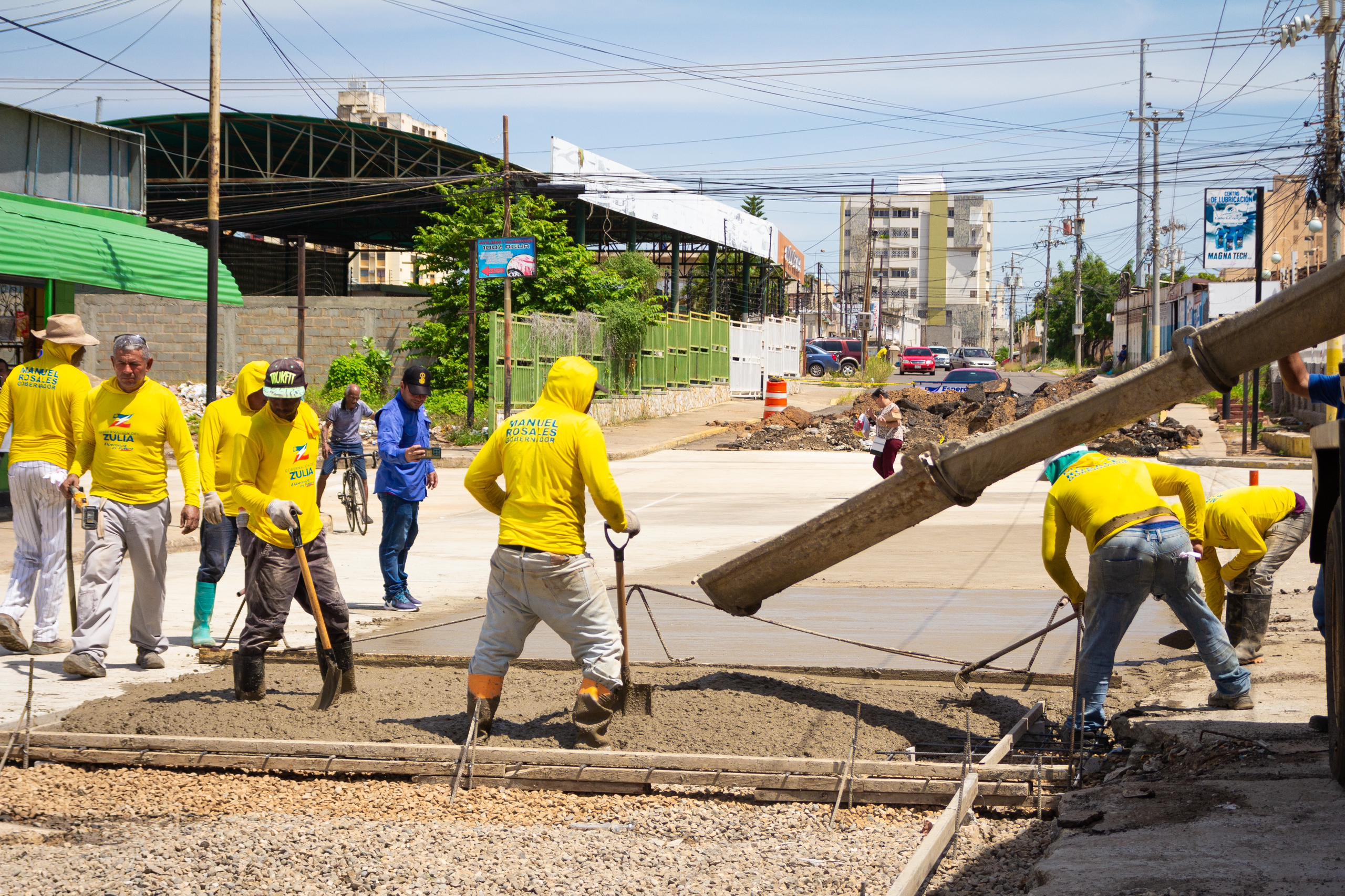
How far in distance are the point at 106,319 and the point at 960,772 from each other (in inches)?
1320

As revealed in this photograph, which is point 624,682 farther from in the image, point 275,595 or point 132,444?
point 132,444

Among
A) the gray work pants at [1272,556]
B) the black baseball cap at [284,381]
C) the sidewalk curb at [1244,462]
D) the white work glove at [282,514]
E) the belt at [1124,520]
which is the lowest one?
the sidewalk curb at [1244,462]

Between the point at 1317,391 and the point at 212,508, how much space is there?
630 centimetres

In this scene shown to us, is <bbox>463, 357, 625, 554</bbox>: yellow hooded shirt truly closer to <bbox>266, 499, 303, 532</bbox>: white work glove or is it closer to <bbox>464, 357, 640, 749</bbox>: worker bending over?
<bbox>464, 357, 640, 749</bbox>: worker bending over

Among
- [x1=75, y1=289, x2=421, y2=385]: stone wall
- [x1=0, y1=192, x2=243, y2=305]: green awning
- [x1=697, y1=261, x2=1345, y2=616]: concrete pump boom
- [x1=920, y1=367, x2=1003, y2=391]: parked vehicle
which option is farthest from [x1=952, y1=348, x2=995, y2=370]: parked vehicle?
[x1=697, y1=261, x2=1345, y2=616]: concrete pump boom

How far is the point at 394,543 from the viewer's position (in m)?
9.95

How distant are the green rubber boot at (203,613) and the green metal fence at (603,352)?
13.5m

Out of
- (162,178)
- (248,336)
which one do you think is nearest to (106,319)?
(248,336)

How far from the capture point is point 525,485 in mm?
5664

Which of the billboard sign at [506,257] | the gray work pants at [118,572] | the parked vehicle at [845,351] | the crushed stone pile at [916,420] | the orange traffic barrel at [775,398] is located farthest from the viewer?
the parked vehicle at [845,351]

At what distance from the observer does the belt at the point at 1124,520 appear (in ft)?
19.3

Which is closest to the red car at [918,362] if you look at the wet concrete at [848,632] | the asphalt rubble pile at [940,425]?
the asphalt rubble pile at [940,425]

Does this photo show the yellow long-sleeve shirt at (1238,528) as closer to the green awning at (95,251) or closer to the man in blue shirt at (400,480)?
the man in blue shirt at (400,480)

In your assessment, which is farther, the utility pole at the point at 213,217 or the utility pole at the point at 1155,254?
the utility pole at the point at 1155,254
